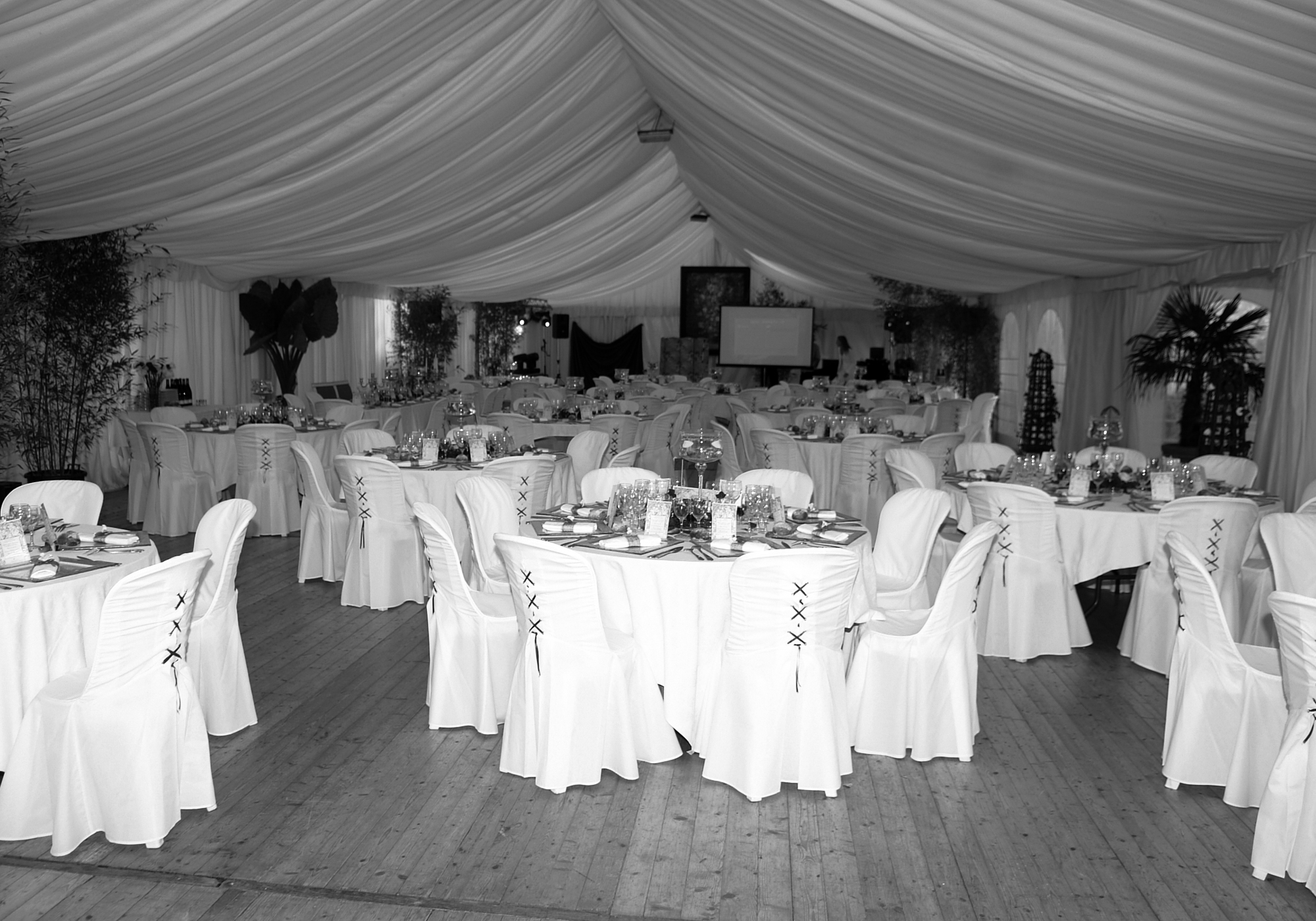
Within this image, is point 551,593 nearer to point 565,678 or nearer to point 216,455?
point 565,678

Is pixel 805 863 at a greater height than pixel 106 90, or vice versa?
pixel 106 90

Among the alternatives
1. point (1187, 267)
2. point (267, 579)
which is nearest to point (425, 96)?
point (267, 579)

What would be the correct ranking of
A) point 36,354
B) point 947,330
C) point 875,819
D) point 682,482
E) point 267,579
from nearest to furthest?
point 875,819, point 682,482, point 267,579, point 36,354, point 947,330

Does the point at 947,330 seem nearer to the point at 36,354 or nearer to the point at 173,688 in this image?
the point at 36,354

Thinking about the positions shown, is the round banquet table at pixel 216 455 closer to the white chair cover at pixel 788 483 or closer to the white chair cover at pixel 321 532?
the white chair cover at pixel 321 532

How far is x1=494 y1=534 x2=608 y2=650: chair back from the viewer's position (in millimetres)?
3836

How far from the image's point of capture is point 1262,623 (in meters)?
5.45

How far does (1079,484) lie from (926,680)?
2.26 m

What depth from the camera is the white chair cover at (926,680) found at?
4301 mm

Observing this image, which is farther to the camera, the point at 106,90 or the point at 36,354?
the point at 36,354

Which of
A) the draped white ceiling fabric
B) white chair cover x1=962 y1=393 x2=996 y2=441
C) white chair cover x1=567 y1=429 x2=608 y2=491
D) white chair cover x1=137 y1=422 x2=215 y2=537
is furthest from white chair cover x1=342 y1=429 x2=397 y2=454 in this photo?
white chair cover x1=962 y1=393 x2=996 y2=441

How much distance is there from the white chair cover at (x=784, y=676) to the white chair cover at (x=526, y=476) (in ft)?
9.07

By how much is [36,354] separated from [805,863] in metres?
8.43

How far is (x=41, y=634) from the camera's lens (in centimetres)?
379
